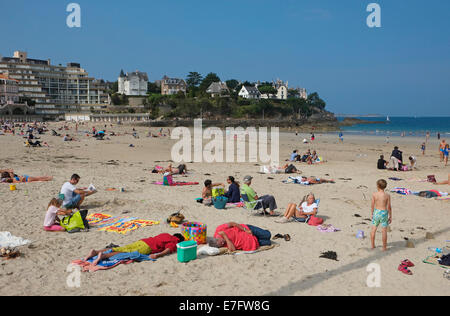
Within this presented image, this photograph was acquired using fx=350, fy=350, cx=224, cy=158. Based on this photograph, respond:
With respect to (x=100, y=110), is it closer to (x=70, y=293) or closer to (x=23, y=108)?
(x=23, y=108)

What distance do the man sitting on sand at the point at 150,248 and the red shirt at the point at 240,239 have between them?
2.80 ft

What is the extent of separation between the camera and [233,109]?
93.1 metres

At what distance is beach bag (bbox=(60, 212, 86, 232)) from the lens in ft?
23.7

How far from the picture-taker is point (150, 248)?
238 inches

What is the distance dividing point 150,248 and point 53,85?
10675cm

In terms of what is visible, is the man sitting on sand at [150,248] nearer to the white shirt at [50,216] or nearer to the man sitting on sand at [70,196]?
the white shirt at [50,216]

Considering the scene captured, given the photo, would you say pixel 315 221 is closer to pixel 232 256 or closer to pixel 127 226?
pixel 232 256

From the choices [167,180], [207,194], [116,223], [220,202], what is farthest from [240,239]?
[167,180]

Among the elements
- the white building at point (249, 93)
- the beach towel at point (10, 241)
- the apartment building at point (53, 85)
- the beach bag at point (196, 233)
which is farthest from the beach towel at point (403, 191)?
the white building at point (249, 93)

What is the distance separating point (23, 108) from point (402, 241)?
86.1 meters

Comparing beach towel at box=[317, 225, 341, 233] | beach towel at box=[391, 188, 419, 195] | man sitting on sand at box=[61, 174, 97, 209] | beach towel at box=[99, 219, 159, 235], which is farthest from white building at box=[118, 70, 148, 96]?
beach towel at box=[317, 225, 341, 233]

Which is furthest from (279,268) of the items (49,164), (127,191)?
(49,164)
